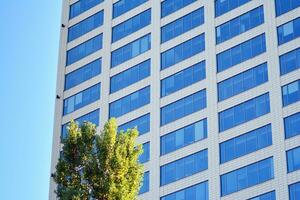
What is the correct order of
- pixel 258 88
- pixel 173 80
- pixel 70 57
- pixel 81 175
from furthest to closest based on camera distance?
pixel 70 57
pixel 173 80
pixel 258 88
pixel 81 175

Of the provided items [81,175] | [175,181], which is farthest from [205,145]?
[81,175]

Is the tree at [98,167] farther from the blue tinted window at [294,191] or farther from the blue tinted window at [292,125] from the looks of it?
the blue tinted window at [292,125]

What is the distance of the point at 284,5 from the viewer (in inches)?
3479

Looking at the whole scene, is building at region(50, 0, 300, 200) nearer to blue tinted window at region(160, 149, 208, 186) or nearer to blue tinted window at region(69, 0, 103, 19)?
blue tinted window at region(160, 149, 208, 186)

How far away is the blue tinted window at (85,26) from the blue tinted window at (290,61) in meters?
23.0

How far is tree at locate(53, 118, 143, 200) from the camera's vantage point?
5131 centimetres

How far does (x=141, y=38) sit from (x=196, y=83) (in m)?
9.12

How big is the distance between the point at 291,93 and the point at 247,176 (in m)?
7.39

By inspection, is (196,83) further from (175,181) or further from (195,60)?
(175,181)

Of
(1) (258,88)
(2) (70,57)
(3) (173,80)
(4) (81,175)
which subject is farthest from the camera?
(2) (70,57)

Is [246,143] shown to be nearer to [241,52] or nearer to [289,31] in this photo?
[241,52]

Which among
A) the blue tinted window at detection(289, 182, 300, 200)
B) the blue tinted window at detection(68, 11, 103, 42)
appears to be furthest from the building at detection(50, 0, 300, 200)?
the blue tinted window at detection(68, 11, 103, 42)

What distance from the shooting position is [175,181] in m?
88.8

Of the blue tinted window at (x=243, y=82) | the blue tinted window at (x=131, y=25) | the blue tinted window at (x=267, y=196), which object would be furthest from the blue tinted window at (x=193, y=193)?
the blue tinted window at (x=131, y=25)
